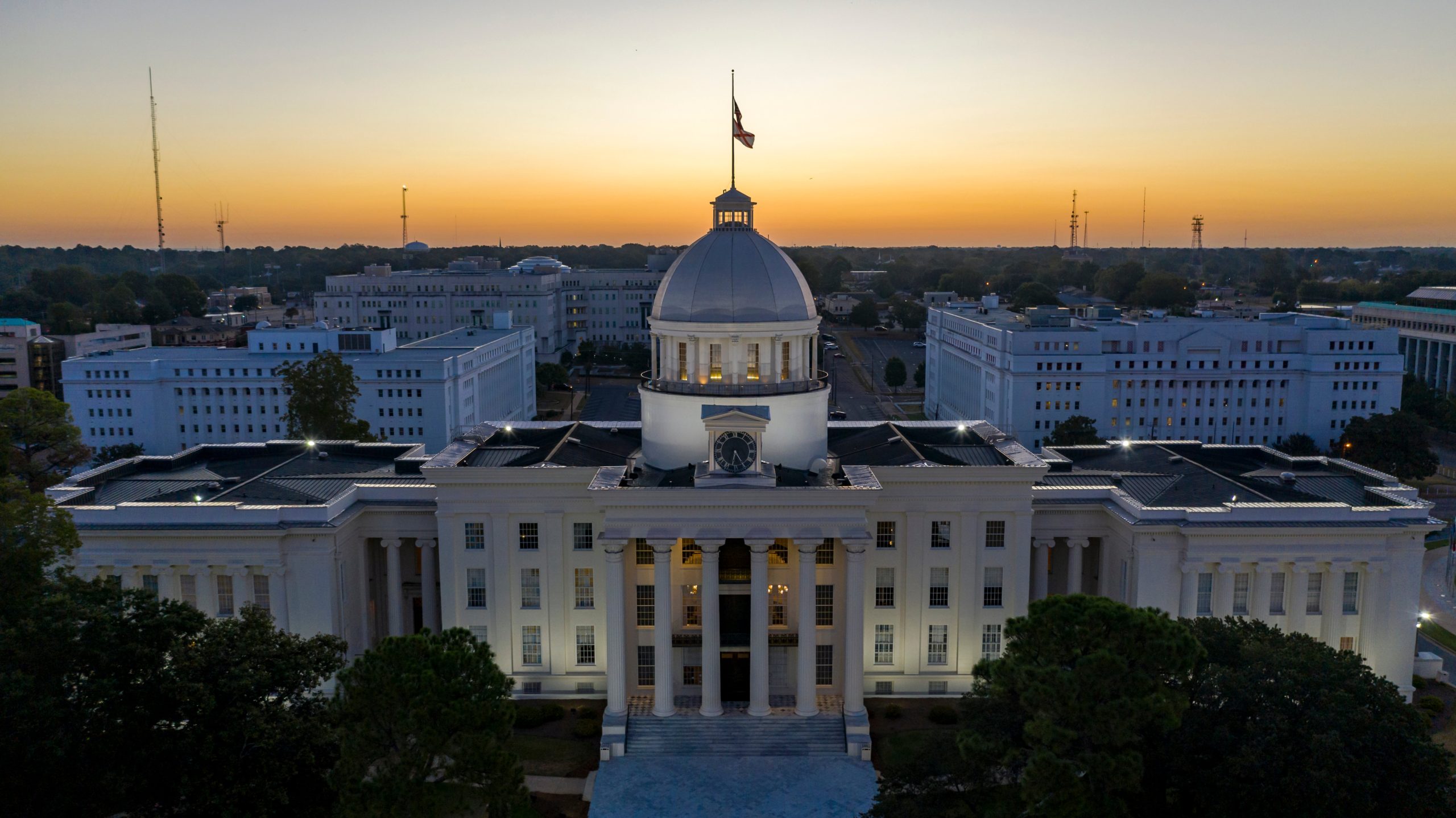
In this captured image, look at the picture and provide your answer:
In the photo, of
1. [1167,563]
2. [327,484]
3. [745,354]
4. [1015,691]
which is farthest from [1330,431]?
[327,484]

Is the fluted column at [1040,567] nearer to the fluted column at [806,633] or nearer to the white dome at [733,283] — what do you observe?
the fluted column at [806,633]

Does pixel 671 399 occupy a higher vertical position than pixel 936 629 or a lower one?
higher

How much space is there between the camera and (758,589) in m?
53.2

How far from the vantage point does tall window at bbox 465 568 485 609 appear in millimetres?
58500

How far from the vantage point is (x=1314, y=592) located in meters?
57.9

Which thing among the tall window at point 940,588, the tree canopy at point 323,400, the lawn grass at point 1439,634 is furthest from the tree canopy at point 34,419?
the lawn grass at point 1439,634

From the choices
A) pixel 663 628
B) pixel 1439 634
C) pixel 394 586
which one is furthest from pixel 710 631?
pixel 1439 634

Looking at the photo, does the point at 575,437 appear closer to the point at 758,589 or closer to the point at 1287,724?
the point at 758,589

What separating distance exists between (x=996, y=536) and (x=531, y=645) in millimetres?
26401

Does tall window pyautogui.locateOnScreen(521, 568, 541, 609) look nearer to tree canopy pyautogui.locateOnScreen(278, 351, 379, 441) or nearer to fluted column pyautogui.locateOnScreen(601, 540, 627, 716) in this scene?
fluted column pyautogui.locateOnScreen(601, 540, 627, 716)

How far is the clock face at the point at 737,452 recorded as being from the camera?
53500 millimetres

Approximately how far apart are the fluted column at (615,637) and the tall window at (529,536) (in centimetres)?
600

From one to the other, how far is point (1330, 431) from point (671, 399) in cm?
9979

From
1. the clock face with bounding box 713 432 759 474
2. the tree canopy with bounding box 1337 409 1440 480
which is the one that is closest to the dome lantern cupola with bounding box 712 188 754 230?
the clock face with bounding box 713 432 759 474
